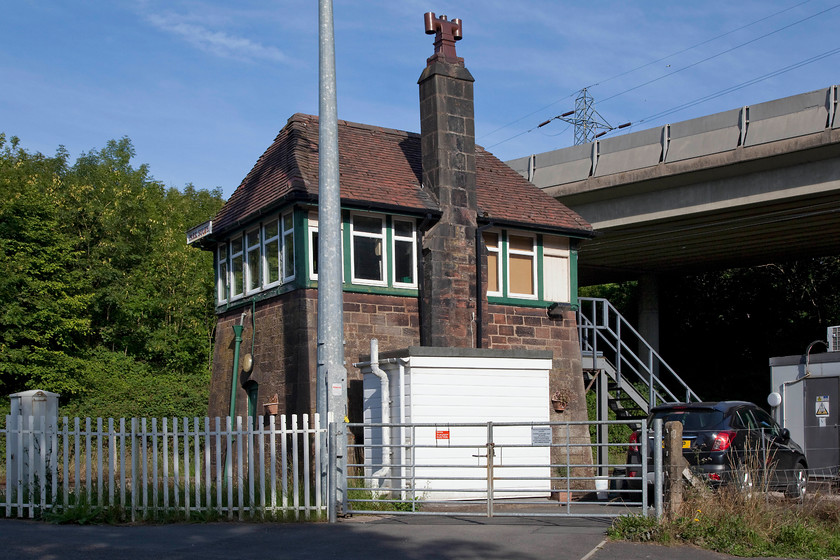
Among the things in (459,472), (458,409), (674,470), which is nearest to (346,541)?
(674,470)

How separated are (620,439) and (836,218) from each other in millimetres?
8733

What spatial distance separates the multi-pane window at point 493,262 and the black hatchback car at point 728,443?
20.0ft

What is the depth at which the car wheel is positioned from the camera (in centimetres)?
1337

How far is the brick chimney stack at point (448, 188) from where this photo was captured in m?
A: 18.7

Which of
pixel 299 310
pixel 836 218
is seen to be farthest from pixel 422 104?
pixel 836 218

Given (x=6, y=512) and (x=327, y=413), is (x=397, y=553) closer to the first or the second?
(x=327, y=413)

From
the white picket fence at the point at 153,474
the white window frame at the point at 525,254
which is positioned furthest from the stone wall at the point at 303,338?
the white picket fence at the point at 153,474

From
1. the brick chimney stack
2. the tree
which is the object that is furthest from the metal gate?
the tree

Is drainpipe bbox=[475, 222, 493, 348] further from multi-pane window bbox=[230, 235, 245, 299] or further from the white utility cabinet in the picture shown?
multi-pane window bbox=[230, 235, 245, 299]

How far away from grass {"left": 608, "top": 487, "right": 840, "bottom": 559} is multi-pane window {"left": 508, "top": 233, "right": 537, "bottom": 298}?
10050mm

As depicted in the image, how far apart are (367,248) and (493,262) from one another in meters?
3.05

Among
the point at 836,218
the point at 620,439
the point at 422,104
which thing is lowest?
the point at 620,439

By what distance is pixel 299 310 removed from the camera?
57.7 ft

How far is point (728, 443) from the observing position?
13.3 metres
